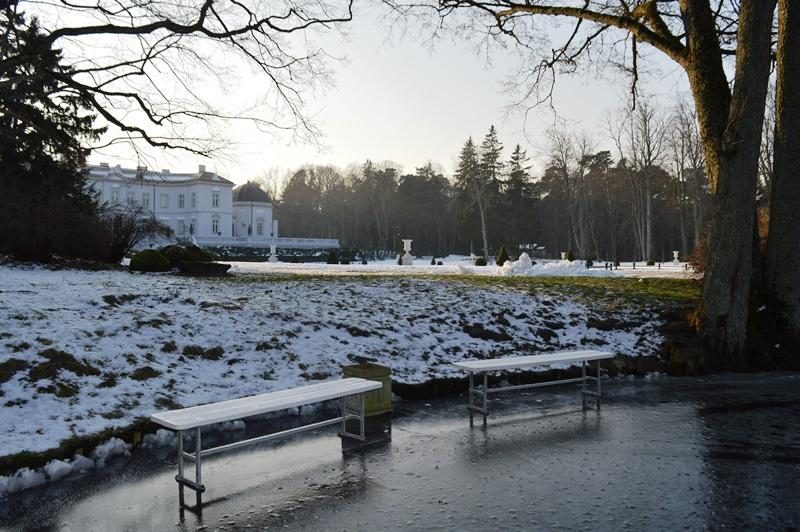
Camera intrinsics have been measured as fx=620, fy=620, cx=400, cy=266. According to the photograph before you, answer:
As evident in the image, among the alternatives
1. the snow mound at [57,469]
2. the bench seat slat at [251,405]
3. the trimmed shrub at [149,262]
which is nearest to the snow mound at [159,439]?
the snow mound at [57,469]

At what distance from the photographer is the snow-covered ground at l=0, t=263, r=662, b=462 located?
7.07m

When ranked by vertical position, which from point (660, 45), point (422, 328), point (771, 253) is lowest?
point (422, 328)

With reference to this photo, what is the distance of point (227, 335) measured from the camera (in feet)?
31.9

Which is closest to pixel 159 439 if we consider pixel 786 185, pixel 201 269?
pixel 786 185

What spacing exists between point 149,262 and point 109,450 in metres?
13.0

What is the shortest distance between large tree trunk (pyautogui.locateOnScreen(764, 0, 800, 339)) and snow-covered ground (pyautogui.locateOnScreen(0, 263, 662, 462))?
2.50m

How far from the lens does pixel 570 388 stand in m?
10.0

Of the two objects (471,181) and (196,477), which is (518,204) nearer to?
(471,181)

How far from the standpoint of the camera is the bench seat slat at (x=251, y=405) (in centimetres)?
529

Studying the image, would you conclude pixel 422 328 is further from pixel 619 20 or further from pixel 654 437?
pixel 619 20

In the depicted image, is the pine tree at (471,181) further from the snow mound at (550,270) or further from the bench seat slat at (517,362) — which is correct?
the bench seat slat at (517,362)

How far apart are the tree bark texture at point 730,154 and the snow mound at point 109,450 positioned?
9.86m

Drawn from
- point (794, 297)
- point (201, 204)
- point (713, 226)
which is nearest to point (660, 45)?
point (713, 226)

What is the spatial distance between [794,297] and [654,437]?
7.22m
